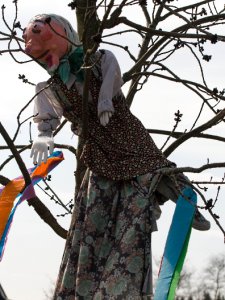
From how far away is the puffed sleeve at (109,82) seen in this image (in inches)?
210

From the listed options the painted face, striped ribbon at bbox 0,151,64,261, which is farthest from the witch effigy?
striped ribbon at bbox 0,151,64,261

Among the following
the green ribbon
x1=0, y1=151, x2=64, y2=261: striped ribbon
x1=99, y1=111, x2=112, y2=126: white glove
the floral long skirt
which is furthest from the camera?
x1=0, y1=151, x2=64, y2=261: striped ribbon

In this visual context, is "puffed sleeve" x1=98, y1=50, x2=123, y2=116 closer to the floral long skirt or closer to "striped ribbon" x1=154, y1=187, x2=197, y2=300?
the floral long skirt

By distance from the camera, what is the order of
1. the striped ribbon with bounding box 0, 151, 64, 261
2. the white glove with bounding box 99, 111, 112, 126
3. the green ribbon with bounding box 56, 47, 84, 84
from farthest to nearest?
the striped ribbon with bounding box 0, 151, 64, 261 → the green ribbon with bounding box 56, 47, 84, 84 → the white glove with bounding box 99, 111, 112, 126

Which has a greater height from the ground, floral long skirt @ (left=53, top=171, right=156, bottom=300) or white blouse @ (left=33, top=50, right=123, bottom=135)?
white blouse @ (left=33, top=50, right=123, bottom=135)

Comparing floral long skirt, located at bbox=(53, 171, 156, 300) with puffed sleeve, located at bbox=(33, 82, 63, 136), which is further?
puffed sleeve, located at bbox=(33, 82, 63, 136)

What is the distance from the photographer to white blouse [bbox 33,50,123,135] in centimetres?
536

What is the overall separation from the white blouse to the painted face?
0.46ft

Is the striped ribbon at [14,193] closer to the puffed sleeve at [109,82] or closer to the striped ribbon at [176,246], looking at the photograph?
the puffed sleeve at [109,82]

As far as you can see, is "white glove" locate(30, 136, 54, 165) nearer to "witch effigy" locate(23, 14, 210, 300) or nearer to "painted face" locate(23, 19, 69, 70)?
"witch effigy" locate(23, 14, 210, 300)

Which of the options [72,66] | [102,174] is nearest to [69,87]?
[72,66]

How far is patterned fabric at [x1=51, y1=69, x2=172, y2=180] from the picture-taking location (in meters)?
5.35

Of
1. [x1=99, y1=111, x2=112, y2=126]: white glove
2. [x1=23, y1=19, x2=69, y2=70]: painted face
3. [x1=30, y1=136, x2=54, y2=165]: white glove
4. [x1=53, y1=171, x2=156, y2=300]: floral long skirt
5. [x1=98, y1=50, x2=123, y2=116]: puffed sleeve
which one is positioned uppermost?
[x1=23, y1=19, x2=69, y2=70]: painted face

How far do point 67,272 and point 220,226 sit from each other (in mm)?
889
